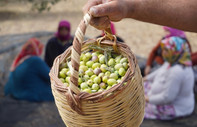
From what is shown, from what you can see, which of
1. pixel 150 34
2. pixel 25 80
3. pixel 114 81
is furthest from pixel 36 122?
pixel 150 34

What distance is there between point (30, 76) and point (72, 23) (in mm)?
4716

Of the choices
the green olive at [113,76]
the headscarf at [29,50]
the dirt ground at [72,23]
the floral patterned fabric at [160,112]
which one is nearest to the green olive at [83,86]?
the green olive at [113,76]

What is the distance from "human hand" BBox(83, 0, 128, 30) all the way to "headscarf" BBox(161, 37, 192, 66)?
77.2 inches

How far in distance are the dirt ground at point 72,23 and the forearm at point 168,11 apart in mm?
4386

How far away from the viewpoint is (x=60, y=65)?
1.44 meters

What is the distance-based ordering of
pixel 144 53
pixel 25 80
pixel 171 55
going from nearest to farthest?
pixel 171 55 < pixel 25 80 < pixel 144 53

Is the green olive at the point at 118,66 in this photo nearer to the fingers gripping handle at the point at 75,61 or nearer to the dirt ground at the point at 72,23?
the fingers gripping handle at the point at 75,61

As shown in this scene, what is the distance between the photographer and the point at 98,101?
1145mm

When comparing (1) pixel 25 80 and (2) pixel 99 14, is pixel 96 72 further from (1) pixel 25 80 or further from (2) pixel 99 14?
(1) pixel 25 80

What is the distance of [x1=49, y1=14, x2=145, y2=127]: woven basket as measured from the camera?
1134mm

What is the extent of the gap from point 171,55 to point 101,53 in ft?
6.09

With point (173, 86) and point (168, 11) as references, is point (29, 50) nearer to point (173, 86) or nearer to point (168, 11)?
point (173, 86)

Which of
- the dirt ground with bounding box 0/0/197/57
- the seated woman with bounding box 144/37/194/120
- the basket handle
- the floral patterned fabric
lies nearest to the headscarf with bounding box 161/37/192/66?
the seated woman with bounding box 144/37/194/120

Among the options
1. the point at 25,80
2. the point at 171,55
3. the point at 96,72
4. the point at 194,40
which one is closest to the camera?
the point at 96,72
